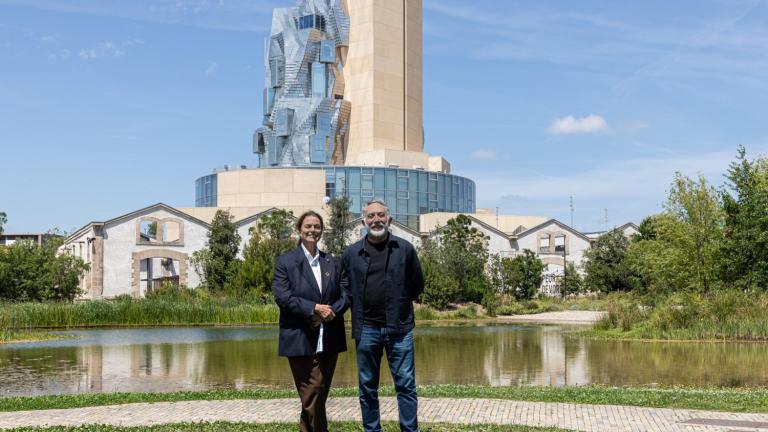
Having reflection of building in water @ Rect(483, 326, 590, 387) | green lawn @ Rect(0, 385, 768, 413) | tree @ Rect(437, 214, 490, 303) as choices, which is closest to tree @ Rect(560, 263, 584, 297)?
tree @ Rect(437, 214, 490, 303)

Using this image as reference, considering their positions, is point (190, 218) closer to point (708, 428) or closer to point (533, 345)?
point (533, 345)

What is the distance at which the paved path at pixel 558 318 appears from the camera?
41250 mm

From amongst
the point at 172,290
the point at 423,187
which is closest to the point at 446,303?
the point at 172,290

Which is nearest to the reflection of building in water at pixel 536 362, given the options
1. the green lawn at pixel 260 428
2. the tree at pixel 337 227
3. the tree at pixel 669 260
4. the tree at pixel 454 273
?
the green lawn at pixel 260 428

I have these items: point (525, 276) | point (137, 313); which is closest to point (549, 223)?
point (525, 276)

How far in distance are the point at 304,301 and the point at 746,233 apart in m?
23.9

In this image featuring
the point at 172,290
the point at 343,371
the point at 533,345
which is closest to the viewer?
the point at 343,371

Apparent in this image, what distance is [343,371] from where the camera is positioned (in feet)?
59.9

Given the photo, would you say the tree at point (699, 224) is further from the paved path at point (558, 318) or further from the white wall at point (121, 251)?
the white wall at point (121, 251)

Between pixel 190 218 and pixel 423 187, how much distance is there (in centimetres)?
2014

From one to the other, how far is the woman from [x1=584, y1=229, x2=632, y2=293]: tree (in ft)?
169

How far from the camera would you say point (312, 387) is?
29.0ft

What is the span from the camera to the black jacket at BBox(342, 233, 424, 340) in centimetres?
867

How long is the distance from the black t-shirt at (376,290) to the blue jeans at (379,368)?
0.10 metres
